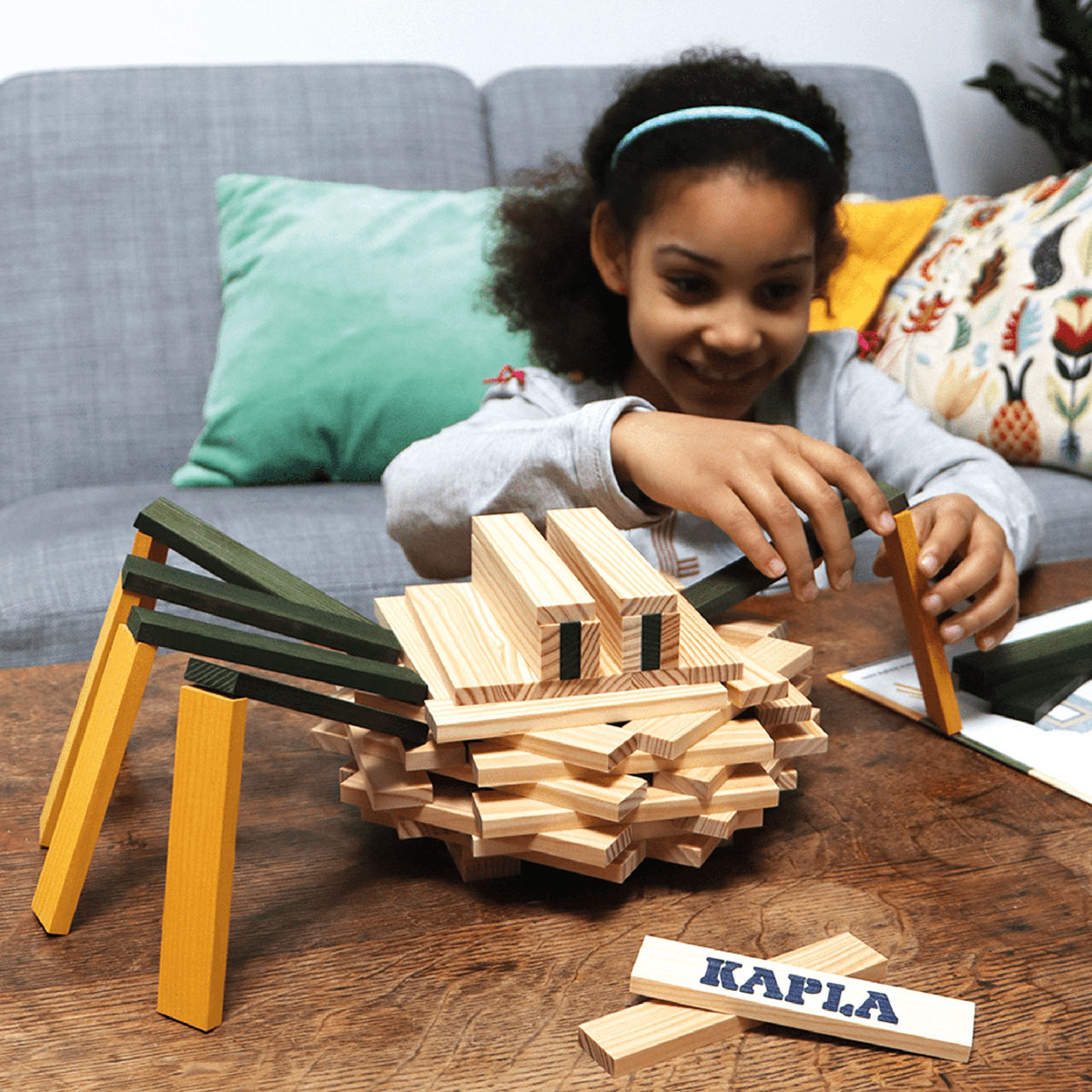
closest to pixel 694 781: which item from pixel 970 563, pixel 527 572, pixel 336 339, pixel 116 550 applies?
pixel 527 572

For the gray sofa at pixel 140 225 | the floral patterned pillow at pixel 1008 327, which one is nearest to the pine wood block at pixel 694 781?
the gray sofa at pixel 140 225

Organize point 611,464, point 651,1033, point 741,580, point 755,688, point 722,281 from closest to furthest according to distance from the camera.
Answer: point 651,1033
point 755,688
point 741,580
point 611,464
point 722,281

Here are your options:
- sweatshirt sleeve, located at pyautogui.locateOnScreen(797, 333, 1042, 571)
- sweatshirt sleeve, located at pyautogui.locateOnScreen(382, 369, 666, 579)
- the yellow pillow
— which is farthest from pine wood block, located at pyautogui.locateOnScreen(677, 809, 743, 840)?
the yellow pillow

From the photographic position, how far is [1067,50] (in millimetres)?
2465

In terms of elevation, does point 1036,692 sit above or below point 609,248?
below

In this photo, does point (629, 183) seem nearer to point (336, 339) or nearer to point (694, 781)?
point (336, 339)

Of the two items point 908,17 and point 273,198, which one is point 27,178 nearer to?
point 273,198

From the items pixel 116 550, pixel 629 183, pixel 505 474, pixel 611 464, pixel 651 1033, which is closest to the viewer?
pixel 651 1033

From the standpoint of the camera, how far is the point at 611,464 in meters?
0.80

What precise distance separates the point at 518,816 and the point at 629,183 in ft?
2.97

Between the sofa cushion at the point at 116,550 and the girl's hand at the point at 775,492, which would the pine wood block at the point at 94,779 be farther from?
the sofa cushion at the point at 116,550

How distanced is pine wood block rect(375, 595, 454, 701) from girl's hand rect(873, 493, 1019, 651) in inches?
11.3

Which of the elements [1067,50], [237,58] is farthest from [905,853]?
[1067,50]

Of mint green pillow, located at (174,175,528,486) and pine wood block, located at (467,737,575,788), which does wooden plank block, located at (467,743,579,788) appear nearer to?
pine wood block, located at (467,737,575,788)
